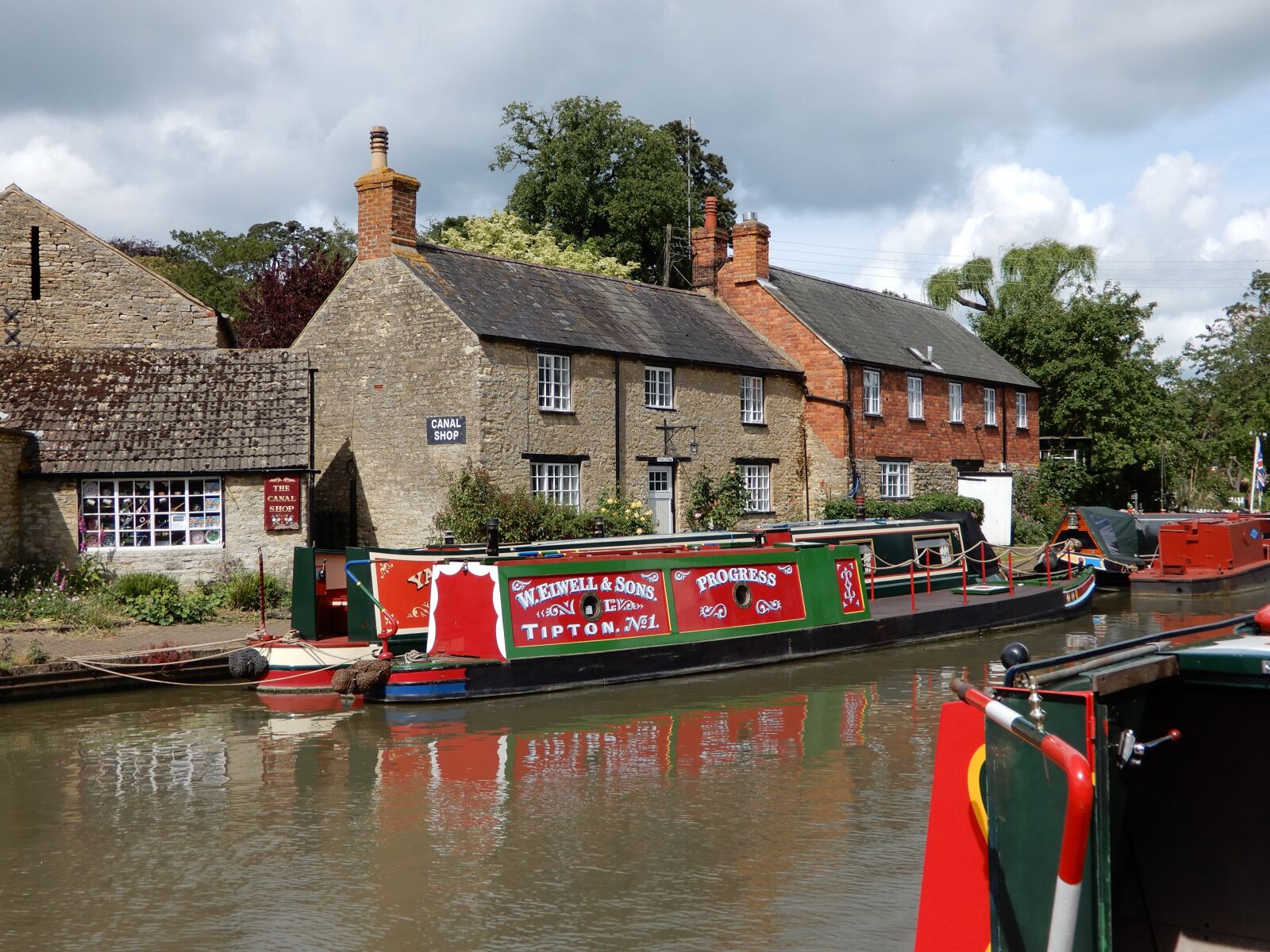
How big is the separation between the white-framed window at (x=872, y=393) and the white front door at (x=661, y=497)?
668cm

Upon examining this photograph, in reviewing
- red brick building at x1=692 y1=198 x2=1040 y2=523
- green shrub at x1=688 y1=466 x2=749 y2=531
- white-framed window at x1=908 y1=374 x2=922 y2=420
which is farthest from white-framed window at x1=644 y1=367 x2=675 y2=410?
white-framed window at x1=908 y1=374 x2=922 y2=420

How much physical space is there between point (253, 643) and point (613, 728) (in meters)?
5.20

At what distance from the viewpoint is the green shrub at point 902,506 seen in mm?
27462

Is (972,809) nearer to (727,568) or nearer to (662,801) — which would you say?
(662,801)

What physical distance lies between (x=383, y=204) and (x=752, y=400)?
9.64 m

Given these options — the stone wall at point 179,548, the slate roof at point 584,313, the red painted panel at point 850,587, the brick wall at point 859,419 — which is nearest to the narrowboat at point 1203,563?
the brick wall at point 859,419

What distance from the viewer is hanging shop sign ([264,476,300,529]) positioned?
60.1 feet

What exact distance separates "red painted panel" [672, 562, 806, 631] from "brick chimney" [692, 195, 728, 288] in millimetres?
16012

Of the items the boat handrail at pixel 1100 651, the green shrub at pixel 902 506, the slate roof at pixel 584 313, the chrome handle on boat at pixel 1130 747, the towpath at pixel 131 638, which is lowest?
the towpath at pixel 131 638

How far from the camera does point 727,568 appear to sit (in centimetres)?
1545

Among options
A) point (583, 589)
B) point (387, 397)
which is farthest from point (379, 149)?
point (583, 589)

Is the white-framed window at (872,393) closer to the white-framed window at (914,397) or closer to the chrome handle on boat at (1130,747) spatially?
the white-framed window at (914,397)

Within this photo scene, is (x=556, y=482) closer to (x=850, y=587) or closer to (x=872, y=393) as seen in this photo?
(x=850, y=587)

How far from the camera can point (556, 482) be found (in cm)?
2222
